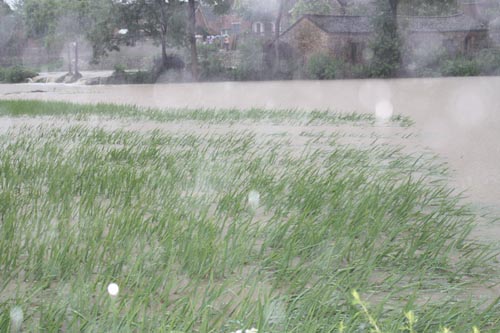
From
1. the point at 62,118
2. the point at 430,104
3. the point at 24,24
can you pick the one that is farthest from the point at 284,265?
the point at 24,24

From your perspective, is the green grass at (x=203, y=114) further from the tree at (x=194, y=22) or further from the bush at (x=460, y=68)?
the bush at (x=460, y=68)

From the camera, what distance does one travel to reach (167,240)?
282cm

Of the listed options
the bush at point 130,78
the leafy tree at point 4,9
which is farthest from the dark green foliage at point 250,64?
the leafy tree at point 4,9

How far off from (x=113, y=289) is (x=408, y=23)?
96.1ft

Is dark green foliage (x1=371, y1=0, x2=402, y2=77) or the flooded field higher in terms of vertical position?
dark green foliage (x1=371, y1=0, x2=402, y2=77)

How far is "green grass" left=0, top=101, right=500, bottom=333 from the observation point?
210 cm

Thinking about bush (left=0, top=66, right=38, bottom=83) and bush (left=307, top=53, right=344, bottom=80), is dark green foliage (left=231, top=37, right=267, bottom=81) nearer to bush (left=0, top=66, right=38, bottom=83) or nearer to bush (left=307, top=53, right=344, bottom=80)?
bush (left=307, top=53, right=344, bottom=80)

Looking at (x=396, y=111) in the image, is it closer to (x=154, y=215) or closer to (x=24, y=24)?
(x=154, y=215)

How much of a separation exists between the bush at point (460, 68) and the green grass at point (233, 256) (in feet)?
72.8

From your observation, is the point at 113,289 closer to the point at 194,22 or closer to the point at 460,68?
the point at 460,68

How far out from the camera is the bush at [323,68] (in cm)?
2592

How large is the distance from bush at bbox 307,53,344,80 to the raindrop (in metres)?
24.1

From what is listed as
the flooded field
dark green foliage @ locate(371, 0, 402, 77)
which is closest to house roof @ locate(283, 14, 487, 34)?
dark green foliage @ locate(371, 0, 402, 77)

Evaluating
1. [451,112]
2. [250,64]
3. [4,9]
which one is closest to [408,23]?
[250,64]
